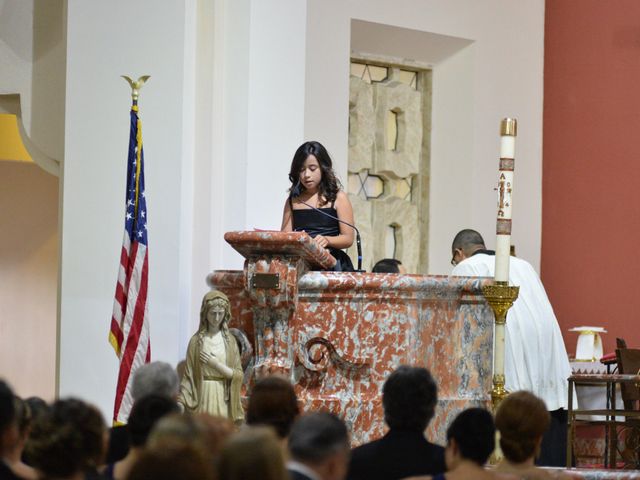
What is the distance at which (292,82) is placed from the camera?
9656 mm

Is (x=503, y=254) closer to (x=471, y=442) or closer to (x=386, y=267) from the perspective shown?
(x=471, y=442)

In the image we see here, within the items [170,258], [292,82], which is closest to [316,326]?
[170,258]

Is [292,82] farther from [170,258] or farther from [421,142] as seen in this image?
[421,142]

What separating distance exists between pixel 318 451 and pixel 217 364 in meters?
3.28

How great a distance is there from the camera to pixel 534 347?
9.86 m

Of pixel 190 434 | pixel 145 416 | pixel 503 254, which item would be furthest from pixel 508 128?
pixel 190 434

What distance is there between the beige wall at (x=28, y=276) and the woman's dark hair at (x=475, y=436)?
33.0ft

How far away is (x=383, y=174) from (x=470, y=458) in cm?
881

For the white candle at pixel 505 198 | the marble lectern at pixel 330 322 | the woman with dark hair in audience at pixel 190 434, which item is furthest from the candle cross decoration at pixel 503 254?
the woman with dark hair in audience at pixel 190 434

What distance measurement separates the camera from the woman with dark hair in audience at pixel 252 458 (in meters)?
2.86

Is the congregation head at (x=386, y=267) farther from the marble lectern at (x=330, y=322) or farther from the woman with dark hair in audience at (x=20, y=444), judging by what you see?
the woman with dark hair in audience at (x=20, y=444)

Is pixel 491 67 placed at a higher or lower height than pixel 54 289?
higher

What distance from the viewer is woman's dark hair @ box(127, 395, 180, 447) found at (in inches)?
171

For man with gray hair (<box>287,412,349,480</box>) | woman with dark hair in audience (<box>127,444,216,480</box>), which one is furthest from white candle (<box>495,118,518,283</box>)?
woman with dark hair in audience (<box>127,444,216,480</box>)
